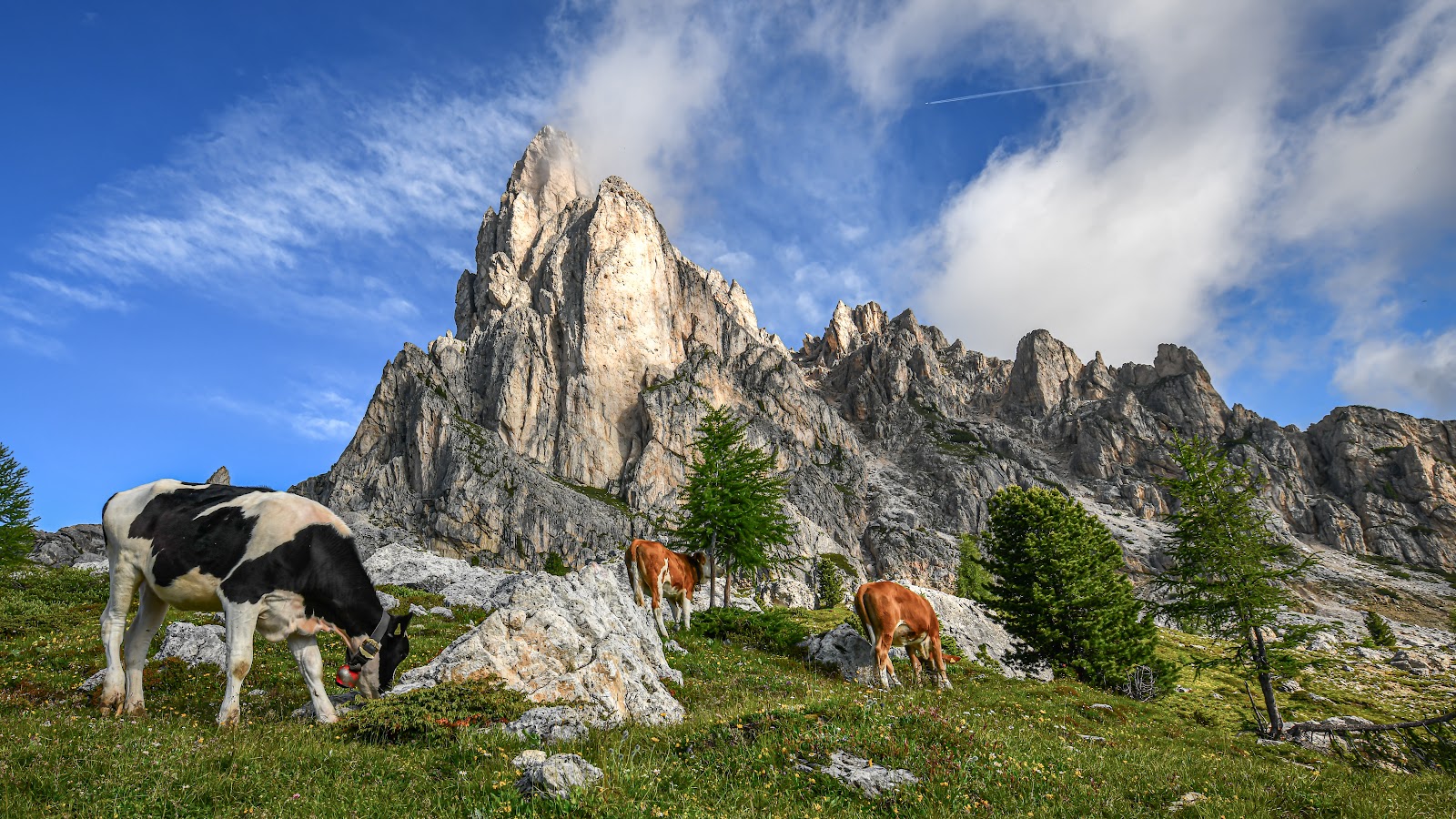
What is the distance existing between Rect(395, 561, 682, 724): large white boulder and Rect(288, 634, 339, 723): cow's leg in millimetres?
1050

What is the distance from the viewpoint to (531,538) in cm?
15300

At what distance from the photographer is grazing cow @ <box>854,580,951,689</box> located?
20172mm

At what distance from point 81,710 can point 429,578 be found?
27708 millimetres

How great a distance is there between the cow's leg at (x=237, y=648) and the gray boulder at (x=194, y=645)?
661 centimetres

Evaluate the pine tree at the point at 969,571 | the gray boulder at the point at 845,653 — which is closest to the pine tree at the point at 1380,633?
the pine tree at the point at 969,571

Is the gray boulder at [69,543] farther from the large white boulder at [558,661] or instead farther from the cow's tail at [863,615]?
the cow's tail at [863,615]

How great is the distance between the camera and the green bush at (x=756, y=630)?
2588cm

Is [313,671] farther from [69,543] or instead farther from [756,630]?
[69,543]

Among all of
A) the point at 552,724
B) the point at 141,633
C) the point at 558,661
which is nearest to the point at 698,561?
the point at 558,661

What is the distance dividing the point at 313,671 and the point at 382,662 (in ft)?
3.93

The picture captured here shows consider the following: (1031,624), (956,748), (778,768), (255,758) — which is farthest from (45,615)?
(1031,624)

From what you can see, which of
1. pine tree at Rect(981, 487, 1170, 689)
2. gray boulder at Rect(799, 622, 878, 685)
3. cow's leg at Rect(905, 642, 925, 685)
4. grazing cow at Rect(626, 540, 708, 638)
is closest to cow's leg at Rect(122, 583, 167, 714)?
grazing cow at Rect(626, 540, 708, 638)

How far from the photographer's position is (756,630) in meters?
26.8

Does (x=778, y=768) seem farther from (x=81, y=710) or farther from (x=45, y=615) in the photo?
(x=45, y=615)
